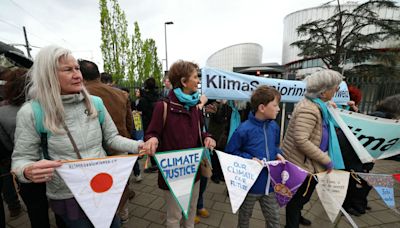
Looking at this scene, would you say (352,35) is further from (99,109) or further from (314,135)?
(99,109)

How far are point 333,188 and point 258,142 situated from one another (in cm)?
94

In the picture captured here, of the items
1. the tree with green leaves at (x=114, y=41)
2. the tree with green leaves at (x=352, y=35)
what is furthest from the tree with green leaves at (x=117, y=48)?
the tree with green leaves at (x=352, y=35)

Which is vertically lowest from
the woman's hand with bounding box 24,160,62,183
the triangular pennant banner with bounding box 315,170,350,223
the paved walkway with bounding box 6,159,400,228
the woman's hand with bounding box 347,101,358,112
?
the paved walkway with bounding box 6,159,400,228

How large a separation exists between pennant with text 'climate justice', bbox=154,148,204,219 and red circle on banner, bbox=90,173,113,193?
44 cm

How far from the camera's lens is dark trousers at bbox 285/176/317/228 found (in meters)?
2.06

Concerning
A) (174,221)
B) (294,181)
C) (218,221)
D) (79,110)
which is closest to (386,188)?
Result: (294,181)

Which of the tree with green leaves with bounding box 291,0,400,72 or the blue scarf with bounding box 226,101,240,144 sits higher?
the tree with green leaves with bounding box 291,0,400,72

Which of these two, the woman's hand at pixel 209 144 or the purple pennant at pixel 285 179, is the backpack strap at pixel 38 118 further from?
the purple pennant at pixel 285 179

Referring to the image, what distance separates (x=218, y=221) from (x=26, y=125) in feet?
8.57

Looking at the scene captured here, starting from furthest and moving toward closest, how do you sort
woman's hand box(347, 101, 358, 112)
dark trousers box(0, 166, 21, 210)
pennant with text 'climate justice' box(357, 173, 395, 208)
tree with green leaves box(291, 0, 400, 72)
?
tree with green leaves box(291, 0, 400, 72) < woman's hand box(347, 101, 358, 112) < dark trousers box(0, 166, 21, 210) < pennant with text 'climate justice' box(357, 173, 395, 208)

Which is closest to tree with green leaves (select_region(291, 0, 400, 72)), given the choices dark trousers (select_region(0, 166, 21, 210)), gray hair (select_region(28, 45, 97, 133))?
gray hair (select_region(28, 45, 97, 133))

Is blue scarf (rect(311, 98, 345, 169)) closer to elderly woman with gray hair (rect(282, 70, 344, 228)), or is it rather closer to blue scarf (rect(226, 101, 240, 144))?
elderly woman with gray hair (rect(282, 70, 344, 228))

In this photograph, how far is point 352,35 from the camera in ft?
64.8

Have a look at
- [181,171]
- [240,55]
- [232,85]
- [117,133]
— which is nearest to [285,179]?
[181,171]
